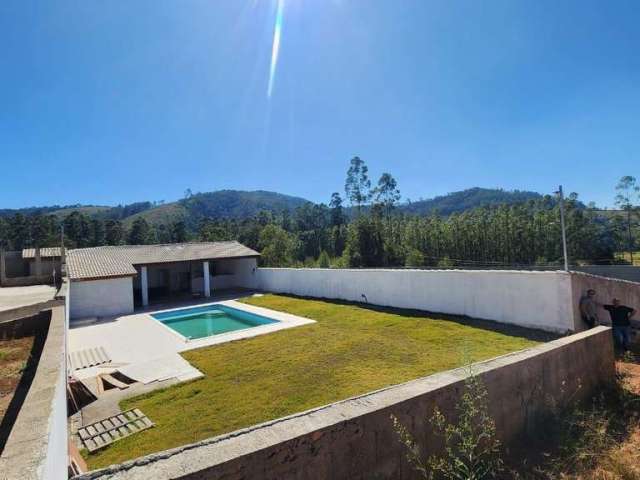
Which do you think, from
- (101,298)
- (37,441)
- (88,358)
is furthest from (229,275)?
(37,441)

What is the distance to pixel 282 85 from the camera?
15734mm

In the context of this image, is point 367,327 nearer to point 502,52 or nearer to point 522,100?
point 502,52

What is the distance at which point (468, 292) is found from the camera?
10195 mm

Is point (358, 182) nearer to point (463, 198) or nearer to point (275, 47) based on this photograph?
point (275, 47)

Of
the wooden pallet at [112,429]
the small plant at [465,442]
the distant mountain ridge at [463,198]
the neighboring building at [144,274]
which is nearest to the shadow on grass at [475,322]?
the small plant at [465,442]

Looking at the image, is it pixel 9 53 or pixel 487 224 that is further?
pixel 487 224

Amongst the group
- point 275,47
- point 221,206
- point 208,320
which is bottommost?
point 208,320

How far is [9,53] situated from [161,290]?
14.7 metres

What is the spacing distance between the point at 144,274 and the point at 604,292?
18.7 meters

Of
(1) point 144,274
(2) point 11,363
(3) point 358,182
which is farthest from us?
(3) point 358,182

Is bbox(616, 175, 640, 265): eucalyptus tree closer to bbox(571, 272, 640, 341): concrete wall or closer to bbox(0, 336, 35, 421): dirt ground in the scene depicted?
bbox(571, 272, 640, 341): concrete wall

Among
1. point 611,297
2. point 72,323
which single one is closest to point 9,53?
point 72,323

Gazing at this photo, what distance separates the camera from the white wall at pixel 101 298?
563 inches

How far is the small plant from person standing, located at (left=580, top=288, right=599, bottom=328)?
21.6 feet
